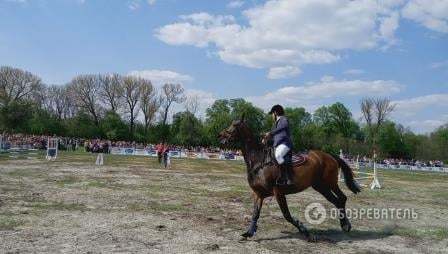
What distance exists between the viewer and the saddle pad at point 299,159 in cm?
1011

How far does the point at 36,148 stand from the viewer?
54.8 metres

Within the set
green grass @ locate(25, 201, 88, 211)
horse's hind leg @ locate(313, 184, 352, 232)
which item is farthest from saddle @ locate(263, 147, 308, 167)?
green grass @ locate(25, 201, 88, 211)

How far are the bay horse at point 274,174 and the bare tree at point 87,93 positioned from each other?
84.5 m

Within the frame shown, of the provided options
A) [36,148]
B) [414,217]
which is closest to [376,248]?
[414,217]

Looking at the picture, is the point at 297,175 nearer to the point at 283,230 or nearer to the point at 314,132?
the point at 283,230

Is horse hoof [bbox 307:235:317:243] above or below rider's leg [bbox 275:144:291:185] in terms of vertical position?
below

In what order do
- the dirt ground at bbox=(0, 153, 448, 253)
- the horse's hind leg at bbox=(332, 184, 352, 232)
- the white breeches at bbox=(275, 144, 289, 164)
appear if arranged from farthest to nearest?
the horse's hind leg at bbox=(332, 184, 352, 232)
the white breeches at bbox=(275, 144, 289, 164)
the dirt ground at bbox=(0, 153, 448, 253)

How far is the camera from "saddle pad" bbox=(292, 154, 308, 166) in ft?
33.2

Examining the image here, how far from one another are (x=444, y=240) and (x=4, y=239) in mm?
9083

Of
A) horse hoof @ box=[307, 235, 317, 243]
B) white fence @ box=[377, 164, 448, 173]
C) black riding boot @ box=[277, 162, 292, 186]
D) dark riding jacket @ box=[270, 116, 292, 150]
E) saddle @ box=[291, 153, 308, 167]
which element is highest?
dark riding jacket @ box=[270, 116, 292, 150]

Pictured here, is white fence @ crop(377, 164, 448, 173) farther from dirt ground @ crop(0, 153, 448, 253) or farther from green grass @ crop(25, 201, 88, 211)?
green grass @ crop(25, 201, 88, 211)

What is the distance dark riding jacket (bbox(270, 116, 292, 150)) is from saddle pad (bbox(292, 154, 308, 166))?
0.36 meters

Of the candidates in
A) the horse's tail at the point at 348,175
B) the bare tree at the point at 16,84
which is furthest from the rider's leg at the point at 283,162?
the bare tree at the point at 16,84

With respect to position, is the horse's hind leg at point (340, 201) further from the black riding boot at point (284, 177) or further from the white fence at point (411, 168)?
the white fence at point (411, 168)
